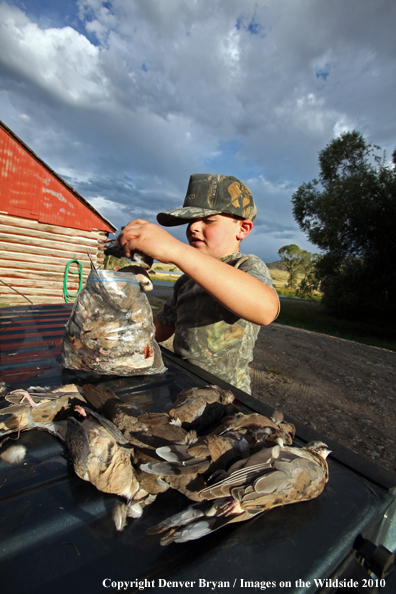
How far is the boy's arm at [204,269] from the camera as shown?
4.62ft

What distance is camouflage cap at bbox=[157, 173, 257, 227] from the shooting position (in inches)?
74.1

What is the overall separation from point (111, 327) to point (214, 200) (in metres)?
1.09

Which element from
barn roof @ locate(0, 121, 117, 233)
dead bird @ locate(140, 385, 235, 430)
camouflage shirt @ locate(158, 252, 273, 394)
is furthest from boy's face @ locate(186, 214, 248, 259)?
barn roof @ locate(0, 121, 117, 233)

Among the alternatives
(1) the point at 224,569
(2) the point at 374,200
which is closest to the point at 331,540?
(1) the point at 224,569

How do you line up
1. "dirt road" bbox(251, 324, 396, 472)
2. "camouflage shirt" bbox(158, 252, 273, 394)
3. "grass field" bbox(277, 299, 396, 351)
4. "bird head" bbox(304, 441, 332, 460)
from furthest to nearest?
"grass field" bbox(277, 299, 396, 351), "dirt road" bbox(251, 324, 396, 472), "camouflage shirt" bbox(158, 252, 273, 394), "bird head" bbox(304, 441, 332, 460)

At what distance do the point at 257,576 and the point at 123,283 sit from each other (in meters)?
1.28

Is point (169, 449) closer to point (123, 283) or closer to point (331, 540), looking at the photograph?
point (331, 540)

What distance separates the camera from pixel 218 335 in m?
1.96

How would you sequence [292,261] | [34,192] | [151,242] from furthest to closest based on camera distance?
[292,261] < [34,192] < [151,242]

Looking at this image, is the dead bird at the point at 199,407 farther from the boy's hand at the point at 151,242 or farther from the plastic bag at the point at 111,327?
the boy's hand at the point at 151,242

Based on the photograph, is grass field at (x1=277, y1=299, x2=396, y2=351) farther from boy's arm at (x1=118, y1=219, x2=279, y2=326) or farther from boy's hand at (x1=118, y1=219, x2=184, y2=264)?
boy's hand at (x1=118, y1=219, x2=184, y2=264)

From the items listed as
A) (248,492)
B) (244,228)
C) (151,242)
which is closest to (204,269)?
(151,242)

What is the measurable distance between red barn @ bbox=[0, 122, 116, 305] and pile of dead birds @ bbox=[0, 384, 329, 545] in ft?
25.8

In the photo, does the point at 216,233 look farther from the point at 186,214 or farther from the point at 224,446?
the point at 224,446
